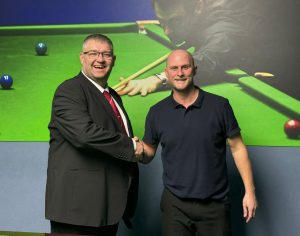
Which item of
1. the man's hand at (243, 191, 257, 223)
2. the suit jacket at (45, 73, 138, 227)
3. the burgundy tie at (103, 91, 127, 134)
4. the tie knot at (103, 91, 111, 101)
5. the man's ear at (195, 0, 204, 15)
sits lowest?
the man's hand at (243, 191, 257, 223)

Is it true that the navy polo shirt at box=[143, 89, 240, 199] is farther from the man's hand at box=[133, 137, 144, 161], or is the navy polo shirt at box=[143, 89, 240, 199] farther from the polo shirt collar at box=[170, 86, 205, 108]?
the man's hand at box=[133, 137, 144, 161]

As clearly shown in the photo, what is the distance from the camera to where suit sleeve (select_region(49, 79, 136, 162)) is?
72.3 inches

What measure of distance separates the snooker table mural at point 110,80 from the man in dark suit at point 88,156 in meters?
0.77

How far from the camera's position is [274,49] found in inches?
104

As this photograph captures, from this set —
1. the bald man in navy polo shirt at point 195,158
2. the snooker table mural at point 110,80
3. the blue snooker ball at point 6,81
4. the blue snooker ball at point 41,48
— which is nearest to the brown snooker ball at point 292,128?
the snooker table mural at point 110,80

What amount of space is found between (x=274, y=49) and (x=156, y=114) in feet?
3.27

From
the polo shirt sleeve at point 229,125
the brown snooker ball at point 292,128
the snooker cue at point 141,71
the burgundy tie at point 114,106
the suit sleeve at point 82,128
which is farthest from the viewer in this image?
the snooker cue at point 141,71

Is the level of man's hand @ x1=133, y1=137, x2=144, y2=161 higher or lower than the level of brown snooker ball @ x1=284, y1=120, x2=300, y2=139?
lower

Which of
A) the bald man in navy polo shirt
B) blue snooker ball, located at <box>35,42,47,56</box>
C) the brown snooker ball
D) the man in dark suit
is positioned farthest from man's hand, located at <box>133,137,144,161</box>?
blue snooker ball, located at <box>35,42,47,56</box>

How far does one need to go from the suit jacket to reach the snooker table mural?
0.80 metres

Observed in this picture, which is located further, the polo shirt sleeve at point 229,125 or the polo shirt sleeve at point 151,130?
the polo shirt sleeve at point 151,130

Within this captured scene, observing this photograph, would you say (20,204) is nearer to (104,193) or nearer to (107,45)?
(104,193)

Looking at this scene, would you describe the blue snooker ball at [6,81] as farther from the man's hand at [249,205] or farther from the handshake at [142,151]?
the man's hand at [249,205]

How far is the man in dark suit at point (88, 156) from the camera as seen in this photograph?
1857 millimetres
